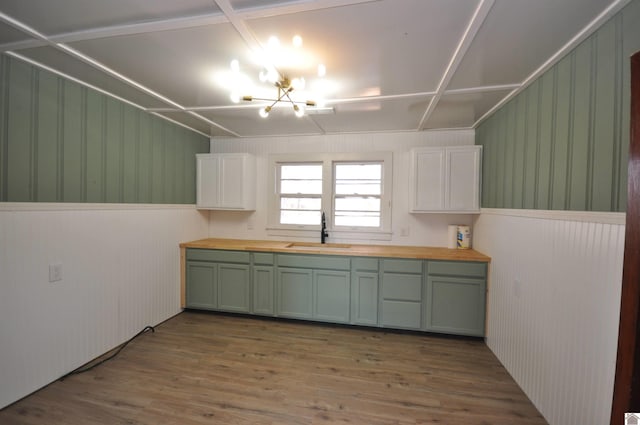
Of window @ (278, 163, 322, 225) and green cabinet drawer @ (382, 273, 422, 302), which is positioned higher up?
window @ (278, 163, 322, 225)

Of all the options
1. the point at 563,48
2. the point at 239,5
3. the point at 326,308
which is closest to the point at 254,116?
the point at 239,5

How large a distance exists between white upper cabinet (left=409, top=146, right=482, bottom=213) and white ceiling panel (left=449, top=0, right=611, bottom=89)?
1.06 metres

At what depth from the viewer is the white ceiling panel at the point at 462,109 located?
7.22ft

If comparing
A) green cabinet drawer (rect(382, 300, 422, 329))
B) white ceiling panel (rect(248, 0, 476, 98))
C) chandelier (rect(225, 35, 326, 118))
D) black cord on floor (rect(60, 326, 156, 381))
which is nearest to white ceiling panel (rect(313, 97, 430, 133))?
white ceiling panel (rect(248, 0, 476, 98))

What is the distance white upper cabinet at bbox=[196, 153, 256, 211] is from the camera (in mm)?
3408

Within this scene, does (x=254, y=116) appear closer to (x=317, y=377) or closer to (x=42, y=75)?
(x=42, y=75)

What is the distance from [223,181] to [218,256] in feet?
3.33

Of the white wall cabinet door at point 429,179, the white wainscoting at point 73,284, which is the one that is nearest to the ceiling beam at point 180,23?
the white wainscoting at point 73,284

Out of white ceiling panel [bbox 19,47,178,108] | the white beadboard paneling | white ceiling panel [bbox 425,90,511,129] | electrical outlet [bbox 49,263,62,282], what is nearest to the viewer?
white ceiling panel [bbox 19,47,178,108]

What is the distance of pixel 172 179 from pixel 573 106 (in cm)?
371

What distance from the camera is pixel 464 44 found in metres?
1.50

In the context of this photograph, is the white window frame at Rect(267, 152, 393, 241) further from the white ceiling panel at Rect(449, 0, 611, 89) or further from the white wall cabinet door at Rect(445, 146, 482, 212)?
the white ceiling panel at Rect(449, 0, 611, 89)

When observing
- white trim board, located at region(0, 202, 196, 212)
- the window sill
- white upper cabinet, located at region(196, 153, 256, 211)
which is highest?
white upper cabinet, located at region(196, 153, 256, 211)

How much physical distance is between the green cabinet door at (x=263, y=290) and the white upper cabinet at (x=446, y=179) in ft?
6.41
